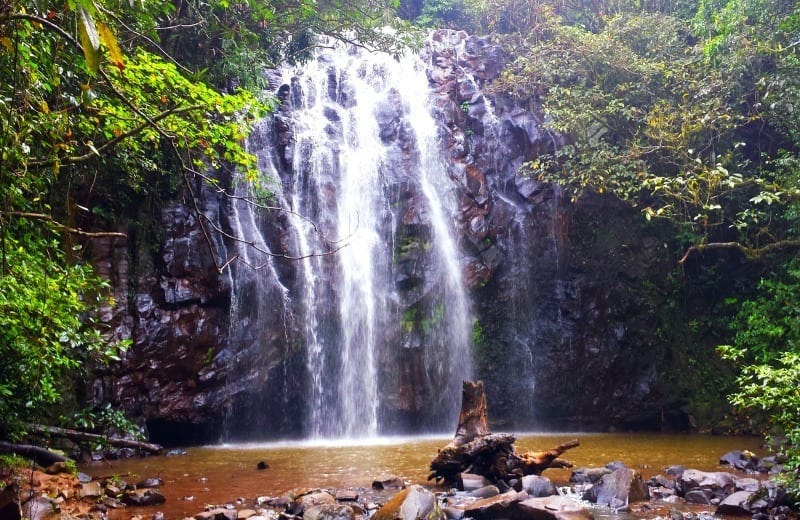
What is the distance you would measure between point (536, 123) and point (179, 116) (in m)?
12.3

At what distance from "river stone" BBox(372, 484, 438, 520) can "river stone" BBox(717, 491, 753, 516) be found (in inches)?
118

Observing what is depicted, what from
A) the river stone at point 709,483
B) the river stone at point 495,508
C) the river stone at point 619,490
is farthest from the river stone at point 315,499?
the river stone at point 709,483

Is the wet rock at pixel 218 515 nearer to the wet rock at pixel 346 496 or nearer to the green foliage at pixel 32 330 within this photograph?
the wet rock at pixel 346 496

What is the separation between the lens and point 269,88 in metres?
16.3

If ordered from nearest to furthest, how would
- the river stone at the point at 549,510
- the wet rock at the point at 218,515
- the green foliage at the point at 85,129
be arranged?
1. the green foliage at the point at 85,129
2. the river stone at the point at 549,510
3. the wet rock at the point at 218,515

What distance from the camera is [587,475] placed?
24.5 feet

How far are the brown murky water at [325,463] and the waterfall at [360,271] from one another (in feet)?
4.54

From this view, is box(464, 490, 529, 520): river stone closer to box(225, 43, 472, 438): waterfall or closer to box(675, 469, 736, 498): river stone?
box(675, 469, 736, 498): river stone

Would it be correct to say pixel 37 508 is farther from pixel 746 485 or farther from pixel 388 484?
pixel 746 485

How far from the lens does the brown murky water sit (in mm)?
6996

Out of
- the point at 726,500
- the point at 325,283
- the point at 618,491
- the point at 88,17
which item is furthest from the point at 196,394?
the point at 88,17

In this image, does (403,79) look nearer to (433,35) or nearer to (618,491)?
(433,35)

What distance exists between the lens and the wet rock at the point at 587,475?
732 cm

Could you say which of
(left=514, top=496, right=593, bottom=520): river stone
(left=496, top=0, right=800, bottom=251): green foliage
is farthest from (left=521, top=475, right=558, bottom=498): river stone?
(left=496, top=0, right=800, bottom=251): green foliage
